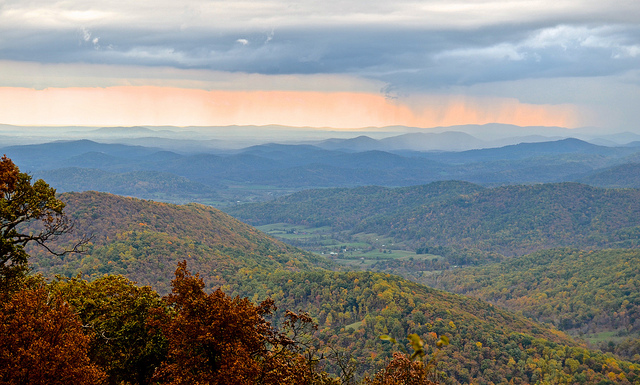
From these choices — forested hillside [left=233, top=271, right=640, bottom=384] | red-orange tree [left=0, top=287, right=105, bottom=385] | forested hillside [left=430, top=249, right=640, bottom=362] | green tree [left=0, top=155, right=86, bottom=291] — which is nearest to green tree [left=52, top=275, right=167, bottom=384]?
green tree [left=0, top=155, right=86, bottom=291]

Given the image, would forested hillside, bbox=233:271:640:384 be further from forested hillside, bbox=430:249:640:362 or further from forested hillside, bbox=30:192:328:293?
forested hillside, bbox=430:249:640:362

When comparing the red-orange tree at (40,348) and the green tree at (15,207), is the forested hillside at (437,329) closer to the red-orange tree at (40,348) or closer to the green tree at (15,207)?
the green tree at (15,207)

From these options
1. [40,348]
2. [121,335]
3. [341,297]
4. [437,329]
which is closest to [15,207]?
[121,335]

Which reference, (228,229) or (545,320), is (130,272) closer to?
(228,229)

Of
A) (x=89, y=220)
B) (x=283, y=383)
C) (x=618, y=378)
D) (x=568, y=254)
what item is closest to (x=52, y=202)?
(x=283, y=383)

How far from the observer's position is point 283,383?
Result: 2092cm

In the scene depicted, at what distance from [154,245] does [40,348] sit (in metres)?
110

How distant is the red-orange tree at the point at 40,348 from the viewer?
17.8 meters

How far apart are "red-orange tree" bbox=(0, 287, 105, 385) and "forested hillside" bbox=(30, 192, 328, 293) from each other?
86.5 m

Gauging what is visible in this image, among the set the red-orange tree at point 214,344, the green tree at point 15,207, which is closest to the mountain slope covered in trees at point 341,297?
the green tree at point 15,207

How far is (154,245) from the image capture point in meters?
124

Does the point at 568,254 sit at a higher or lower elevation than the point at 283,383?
lower

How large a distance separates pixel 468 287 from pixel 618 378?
108054 mm

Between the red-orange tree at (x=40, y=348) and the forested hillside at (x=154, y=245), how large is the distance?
284ft
